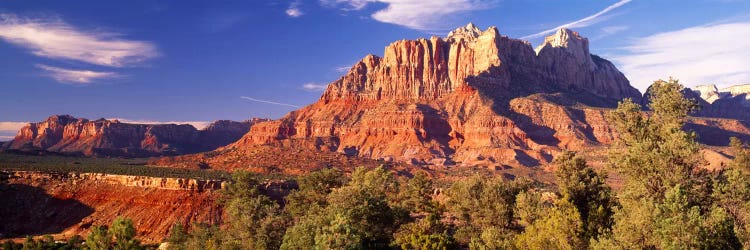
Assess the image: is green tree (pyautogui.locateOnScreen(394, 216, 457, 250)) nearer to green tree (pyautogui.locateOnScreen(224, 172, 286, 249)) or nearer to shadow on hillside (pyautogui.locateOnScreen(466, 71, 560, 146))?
green tree (pyautogui.locateOnScreen(224, 172, 286, 249))

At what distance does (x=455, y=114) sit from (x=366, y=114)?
34561 mm

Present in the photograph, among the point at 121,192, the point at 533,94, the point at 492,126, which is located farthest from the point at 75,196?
the point at 533,94

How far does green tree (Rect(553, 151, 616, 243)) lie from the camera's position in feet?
107

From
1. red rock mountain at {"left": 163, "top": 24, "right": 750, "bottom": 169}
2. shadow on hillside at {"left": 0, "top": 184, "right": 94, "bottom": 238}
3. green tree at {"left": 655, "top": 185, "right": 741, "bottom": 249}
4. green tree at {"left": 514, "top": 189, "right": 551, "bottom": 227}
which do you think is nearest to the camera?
green tree at {"left": 655, "top": 185, "right": 741, "bottom": 249}

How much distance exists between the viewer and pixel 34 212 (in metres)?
69.8

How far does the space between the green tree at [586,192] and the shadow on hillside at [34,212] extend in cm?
6053

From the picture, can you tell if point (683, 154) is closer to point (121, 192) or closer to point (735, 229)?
point (735, 229)

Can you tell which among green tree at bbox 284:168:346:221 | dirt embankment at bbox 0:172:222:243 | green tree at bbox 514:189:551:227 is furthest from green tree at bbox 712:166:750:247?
dirt embankment at bbox 0:172:222:243

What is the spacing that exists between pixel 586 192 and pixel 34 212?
2758 inches

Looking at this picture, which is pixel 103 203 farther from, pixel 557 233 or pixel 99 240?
pixel 557 233

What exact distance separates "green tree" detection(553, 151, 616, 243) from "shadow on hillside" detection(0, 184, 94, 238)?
6053 centimetres

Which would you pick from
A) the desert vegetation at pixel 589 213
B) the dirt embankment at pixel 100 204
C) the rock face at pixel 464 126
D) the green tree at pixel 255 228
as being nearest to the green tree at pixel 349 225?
the desert vegetation at pixel 589 213

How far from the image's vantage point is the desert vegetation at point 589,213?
2283cm

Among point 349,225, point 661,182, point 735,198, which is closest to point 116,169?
point 349,225
